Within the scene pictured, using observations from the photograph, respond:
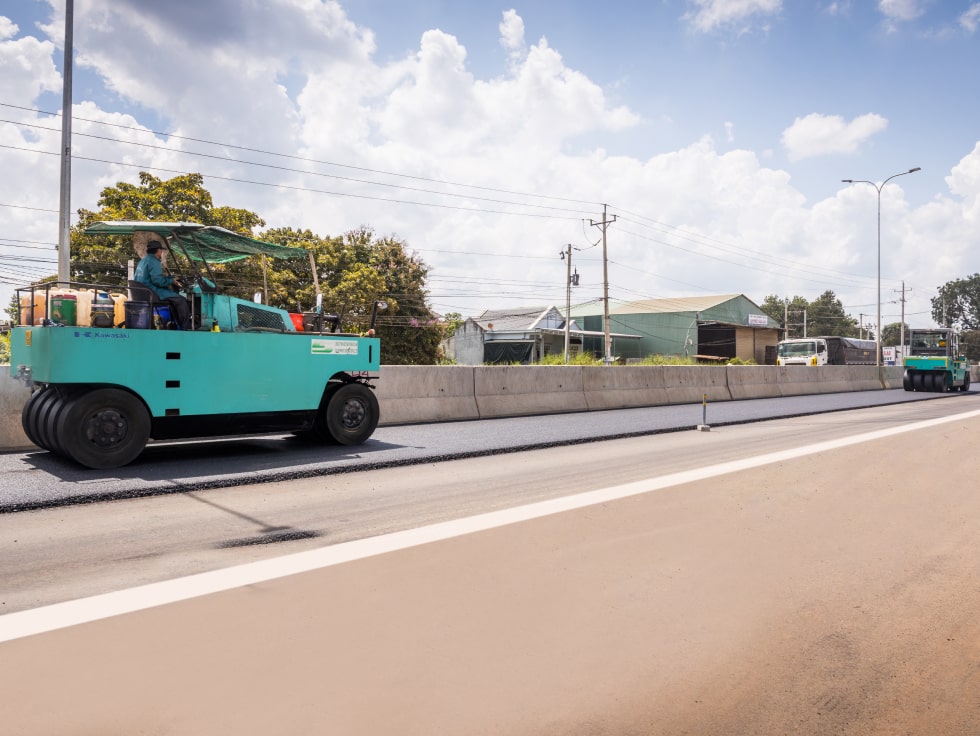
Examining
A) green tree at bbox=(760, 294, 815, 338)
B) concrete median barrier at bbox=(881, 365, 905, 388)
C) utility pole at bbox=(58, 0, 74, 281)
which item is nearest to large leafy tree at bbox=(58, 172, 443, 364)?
utility pole at bbox=(58, 0, 74, 281)

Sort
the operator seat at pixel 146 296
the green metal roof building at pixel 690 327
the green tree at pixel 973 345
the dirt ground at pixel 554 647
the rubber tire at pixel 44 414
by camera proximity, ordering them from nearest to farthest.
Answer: the dirt ground at pixel 554 647, the rubber tire at pixel 44 414, the operator seat at pixel 146 296, the green metal roof building at pixel 690 327, the green tree at pixel 973 345

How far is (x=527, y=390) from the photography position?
1562cm

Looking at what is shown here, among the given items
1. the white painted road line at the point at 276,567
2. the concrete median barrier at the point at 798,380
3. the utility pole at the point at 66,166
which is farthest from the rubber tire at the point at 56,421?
the concrete median barrier at the point at 798,380

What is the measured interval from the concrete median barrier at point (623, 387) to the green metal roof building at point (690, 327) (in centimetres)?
4034

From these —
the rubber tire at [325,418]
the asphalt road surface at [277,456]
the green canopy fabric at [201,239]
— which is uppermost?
the green canopy fabric at [201,239]

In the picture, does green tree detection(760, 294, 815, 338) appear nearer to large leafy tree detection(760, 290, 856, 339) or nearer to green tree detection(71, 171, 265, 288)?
large leafy tree detection(760, 290, 856, 339)

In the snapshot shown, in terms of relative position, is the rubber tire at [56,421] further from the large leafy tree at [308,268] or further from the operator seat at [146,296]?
the large leafy tree at [308,268]

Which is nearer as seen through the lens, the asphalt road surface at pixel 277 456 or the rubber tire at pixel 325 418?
the asphalt road surface at pixel 277 456

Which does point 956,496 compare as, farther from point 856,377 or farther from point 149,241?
point 856,377

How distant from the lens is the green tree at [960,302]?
425 feet

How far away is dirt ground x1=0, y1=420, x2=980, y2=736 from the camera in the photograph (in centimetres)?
289

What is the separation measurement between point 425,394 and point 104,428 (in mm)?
6431

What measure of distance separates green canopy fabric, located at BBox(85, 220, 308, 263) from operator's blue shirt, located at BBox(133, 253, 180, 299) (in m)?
→ 0.32

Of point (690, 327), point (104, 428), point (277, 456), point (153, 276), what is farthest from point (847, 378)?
point (690, 327)
